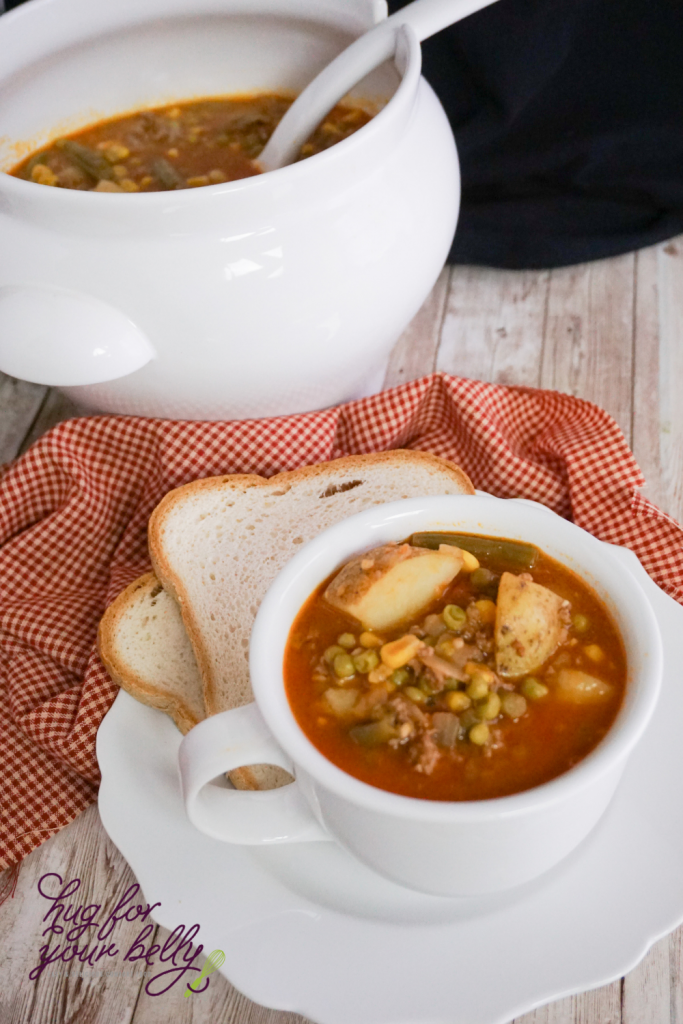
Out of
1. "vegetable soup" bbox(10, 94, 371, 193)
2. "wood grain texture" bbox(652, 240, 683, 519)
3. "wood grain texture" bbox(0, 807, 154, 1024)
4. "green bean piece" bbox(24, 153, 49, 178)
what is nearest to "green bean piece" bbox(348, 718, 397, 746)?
"wood grain texture" bbox(0, 807, 154, 1024)

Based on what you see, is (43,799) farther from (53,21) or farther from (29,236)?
(53,21)

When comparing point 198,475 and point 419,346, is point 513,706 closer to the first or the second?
point 198,475

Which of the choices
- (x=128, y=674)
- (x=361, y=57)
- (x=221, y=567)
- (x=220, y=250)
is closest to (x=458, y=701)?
(x=128, y=674)

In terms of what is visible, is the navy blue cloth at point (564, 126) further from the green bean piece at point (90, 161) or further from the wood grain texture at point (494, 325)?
the green bean piece at point (90, 161)

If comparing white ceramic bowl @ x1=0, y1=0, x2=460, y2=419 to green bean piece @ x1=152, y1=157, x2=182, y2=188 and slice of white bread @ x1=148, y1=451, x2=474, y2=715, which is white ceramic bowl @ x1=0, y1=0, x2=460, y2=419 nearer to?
slice of white bread @ x1=148, y1=451, x2=474, y2=715

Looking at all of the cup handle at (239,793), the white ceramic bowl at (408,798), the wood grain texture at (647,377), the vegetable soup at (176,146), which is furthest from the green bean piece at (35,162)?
the wood grain texture at (647,377)

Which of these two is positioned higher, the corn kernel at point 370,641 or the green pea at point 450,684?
the corn kernel at point 370,641

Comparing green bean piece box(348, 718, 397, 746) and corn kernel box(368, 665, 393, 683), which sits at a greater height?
corn kernel box(368, 665, 393, 683)
